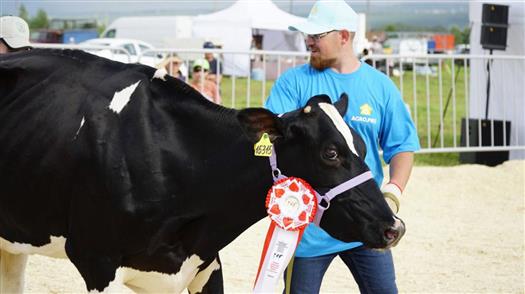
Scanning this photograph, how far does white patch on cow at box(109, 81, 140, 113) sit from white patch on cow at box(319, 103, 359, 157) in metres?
0.88

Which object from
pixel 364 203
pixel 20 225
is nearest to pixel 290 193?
pixel 364 203

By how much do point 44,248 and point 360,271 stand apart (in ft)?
4.95

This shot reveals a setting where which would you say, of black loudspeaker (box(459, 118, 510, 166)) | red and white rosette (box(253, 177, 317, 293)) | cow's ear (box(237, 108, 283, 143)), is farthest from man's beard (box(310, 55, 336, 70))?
black loudspeaker (box(459, 118, 510, 166))

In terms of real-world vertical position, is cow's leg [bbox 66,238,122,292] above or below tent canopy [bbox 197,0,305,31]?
above

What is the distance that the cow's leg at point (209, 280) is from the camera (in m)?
4.34

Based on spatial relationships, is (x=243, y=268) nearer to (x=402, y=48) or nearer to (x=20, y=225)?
(x=20, y=225)

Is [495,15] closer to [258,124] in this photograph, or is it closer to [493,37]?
[493,37]

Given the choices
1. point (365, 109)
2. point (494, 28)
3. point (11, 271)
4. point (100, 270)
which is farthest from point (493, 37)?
point (100, 270)

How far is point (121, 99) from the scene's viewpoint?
Answer: 4121 millimetres

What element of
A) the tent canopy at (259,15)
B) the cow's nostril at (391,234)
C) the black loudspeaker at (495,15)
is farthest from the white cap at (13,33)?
the tent canopy at (259,15)

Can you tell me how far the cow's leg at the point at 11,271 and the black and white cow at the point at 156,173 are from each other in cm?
85

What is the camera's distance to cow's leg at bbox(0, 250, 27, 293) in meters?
5.09

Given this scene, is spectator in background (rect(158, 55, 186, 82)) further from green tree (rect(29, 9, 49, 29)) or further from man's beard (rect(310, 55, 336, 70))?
green tree (rect(29, 9, 49, 29))

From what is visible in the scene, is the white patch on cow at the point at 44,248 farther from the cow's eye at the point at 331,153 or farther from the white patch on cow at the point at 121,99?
the cow's eye at the point at 331,153
